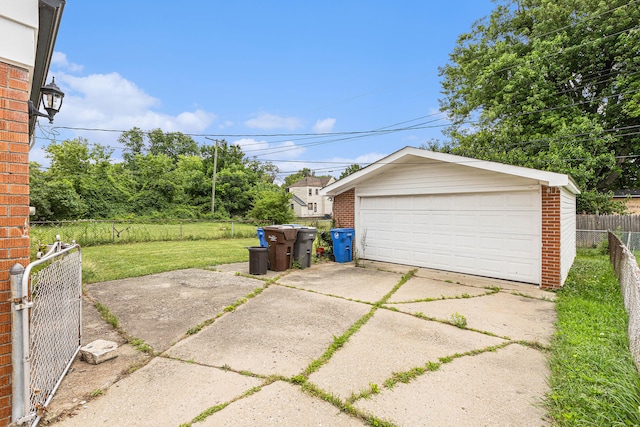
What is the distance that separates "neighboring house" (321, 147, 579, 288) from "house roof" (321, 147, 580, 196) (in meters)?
0.02

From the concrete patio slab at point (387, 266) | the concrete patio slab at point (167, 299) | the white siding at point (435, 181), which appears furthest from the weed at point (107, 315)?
the white siding at point (435, 181)

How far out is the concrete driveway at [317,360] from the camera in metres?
2.54

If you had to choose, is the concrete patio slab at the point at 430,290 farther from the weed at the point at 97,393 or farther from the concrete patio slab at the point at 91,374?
the weed at the point at 97,393

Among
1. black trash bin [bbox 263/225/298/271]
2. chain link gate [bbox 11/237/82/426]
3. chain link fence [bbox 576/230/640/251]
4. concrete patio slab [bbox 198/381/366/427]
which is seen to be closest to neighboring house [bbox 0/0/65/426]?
chain link gate [bbox 11/237/82/426]

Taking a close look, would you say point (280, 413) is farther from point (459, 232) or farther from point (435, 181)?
point (435, 181)

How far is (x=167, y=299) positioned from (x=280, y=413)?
3.94 meters

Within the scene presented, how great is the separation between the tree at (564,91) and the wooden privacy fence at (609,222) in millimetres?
1490

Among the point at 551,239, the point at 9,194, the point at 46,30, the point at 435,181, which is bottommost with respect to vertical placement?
the point at 551,239

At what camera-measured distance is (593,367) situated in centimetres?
303

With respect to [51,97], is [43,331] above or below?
below

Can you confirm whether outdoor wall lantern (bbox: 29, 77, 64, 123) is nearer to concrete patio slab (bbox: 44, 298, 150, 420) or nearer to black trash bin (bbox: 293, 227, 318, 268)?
concrete patio slab (bbox: 44, 298, 150, 420)

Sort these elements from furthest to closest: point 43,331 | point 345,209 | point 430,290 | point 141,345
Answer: point 345,209 → point 430,290 → point 141,345 → point 43,331

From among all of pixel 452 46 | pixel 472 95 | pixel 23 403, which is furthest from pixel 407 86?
pixel 23 403

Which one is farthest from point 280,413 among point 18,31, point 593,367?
point 18,31
